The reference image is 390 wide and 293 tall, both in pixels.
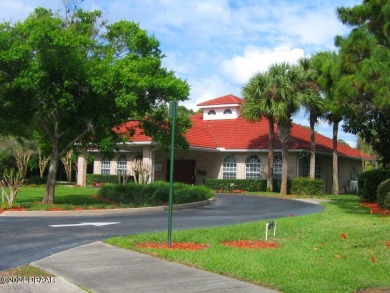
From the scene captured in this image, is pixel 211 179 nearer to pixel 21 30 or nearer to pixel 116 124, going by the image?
pixel 116 124

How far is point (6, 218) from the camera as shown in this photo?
50.4 ft

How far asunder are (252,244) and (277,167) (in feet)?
81.1

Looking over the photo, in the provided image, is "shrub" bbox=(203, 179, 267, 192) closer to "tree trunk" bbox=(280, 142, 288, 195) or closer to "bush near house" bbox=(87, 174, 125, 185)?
"tree trunk" bbox=(280, 142, 288, 195)

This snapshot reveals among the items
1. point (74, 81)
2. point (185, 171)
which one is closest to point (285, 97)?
point (185, 171)

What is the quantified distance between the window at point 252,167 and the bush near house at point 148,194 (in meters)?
11.8

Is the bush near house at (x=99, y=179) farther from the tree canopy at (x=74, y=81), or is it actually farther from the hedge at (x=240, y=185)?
the tree canopy at (x=74, y=81)

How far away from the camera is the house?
34.5m

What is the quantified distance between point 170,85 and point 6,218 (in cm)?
721

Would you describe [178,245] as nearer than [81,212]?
Yes

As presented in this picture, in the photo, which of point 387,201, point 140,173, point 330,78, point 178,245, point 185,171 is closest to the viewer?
point 178,245

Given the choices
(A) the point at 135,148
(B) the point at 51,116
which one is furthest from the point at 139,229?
(A) the point at 135,148

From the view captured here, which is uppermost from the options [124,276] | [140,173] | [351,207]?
[140,173]

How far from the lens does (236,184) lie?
33969mm

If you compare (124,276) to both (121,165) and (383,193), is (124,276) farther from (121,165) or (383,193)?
(121,165)
